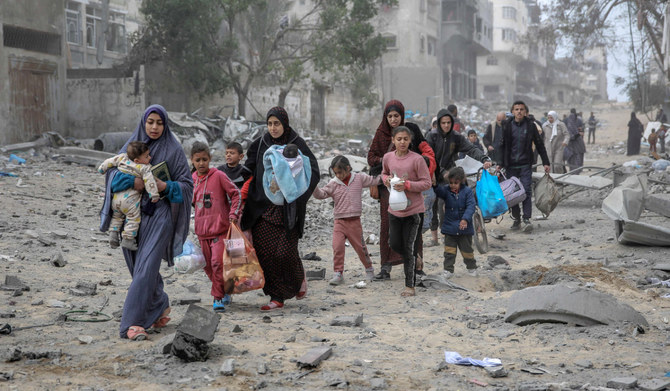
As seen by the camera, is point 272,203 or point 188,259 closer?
point 188,259

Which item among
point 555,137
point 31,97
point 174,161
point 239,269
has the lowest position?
point 239,269

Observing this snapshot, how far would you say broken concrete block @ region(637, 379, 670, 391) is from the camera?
10.4ft

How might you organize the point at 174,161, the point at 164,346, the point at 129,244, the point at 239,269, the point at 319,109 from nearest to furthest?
1. the point at 164,346
2. the point at 129,244
3. the point at 174,161
4. the point at 239,269
5. the point at 319,109

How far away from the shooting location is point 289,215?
531 cm

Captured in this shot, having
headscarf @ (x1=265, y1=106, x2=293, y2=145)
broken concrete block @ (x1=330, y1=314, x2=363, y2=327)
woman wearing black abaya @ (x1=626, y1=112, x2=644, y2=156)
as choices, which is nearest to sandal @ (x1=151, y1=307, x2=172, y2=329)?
broken concrete block @ (x1=330, y1=314, x2=363, y2=327)

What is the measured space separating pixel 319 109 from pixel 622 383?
29.2 meters

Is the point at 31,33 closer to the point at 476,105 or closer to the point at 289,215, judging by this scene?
the point at 289,215

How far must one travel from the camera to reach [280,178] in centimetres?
518

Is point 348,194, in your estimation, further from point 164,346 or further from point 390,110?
point 164,346

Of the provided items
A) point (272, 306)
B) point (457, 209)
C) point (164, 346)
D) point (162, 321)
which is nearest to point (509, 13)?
point (457, 209)

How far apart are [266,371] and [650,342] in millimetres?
2214

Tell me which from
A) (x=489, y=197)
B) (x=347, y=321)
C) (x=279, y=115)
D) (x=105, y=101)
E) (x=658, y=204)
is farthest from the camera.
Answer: (x=105, y=101)

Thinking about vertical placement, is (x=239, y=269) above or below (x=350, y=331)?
above

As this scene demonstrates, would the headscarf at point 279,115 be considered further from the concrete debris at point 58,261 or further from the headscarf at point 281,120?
the concrete debris at point 58,261
